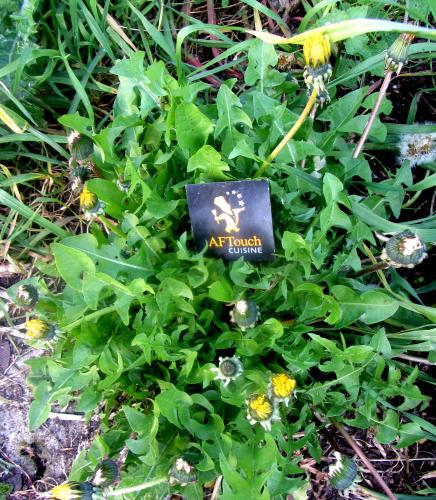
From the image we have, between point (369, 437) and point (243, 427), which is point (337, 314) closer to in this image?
point (243, 427)

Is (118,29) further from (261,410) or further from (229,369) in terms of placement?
(261,410)

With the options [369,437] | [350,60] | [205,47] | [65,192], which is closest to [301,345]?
[369,437]

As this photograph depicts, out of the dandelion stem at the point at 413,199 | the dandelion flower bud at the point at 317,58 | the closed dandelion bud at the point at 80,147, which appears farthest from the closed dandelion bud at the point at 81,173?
the dandelion stem at the point at 413,199

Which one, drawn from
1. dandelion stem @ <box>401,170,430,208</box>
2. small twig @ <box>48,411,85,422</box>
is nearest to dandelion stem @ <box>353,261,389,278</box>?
dandelion stem @ <box>401,170,430,208</box>

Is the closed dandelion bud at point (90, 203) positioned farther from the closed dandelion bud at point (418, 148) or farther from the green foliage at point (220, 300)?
the closed dandelion bud at point (418, 148)

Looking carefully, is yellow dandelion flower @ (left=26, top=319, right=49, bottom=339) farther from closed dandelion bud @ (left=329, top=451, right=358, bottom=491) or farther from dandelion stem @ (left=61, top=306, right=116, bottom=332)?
closed dandelion bud @ (left=329, top=451, right=358, bottom=491)
